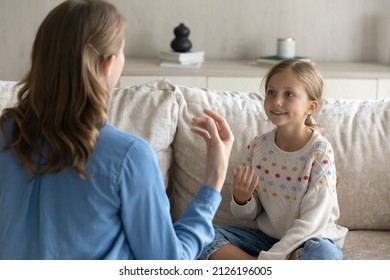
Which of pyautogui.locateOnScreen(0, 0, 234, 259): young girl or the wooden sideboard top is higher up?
pyautogui.locateOnScreen(0, 0, 234, 259): young girl

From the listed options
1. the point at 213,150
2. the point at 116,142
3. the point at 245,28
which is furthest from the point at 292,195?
the point at 245,28

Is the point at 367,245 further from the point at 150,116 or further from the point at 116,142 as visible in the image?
the point at 116,142

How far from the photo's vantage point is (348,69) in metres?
4.16

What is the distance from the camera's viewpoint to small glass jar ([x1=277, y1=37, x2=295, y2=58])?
4238mm

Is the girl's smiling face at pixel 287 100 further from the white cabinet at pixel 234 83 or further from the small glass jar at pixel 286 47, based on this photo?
the small glass jar at pixel 286 47

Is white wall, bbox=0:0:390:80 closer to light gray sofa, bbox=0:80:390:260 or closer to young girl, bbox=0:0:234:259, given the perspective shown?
light gray sofa, bbox=0:80:390:260

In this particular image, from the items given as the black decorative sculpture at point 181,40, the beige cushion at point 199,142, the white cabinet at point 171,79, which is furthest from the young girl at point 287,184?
the black decorative sculpture at point 181,40

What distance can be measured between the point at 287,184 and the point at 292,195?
4cm

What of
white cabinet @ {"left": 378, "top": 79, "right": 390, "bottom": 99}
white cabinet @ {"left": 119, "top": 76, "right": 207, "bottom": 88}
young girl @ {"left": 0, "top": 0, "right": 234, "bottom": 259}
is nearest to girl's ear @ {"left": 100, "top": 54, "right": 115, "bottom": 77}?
young girl @ {"left": 0, "top": 0, "right": 234, "bottom": 259}

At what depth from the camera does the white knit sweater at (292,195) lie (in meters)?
2.19

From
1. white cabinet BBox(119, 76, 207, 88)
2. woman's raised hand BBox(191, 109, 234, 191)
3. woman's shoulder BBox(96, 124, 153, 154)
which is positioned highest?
woman's shoulder BBox(96, 124, 153, 154)

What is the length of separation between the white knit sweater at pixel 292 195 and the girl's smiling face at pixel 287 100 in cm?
9

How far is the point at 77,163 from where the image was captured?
1.40m
